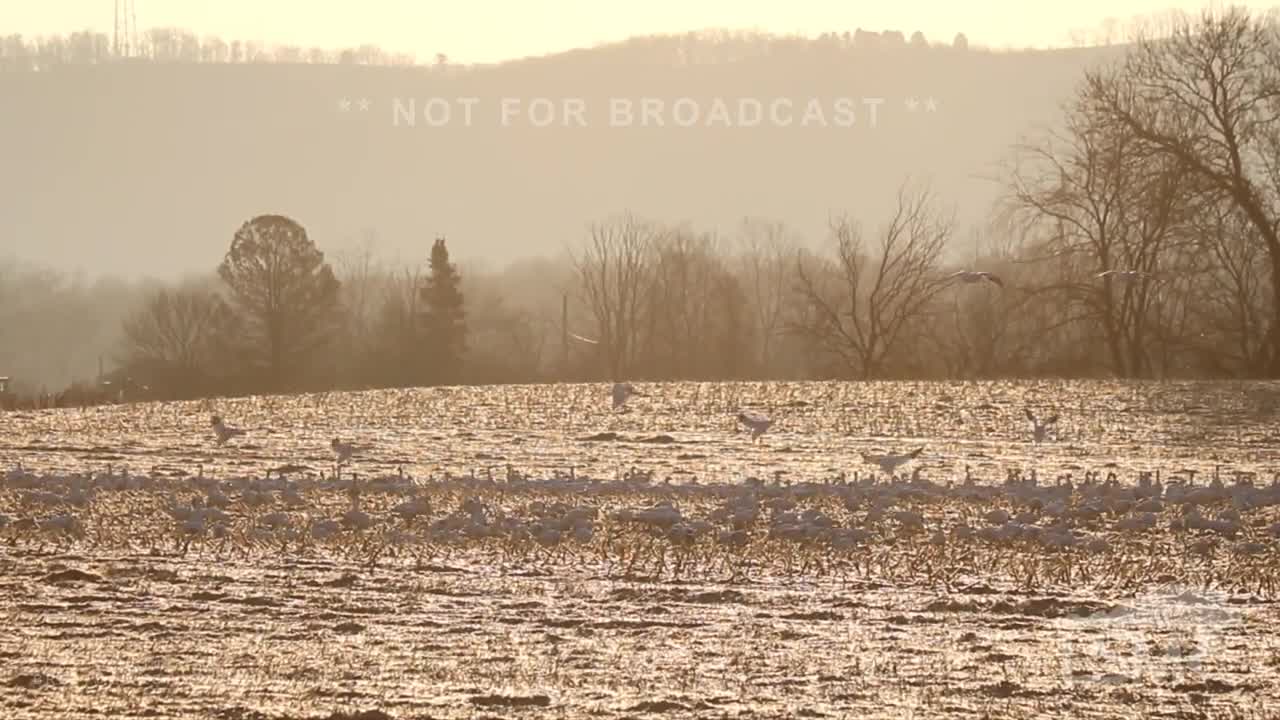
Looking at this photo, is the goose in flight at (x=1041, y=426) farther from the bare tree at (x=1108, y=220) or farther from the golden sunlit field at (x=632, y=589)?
the bare tree at (x=1108, y=220)

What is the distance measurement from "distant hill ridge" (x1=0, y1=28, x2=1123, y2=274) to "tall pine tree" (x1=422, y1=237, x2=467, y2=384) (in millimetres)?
55347

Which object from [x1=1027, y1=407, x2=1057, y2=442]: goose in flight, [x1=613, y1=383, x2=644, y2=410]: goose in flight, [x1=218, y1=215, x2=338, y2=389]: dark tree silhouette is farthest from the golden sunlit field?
[x1=218, y1=215, x2=338, y2=389]: dark tree silhouette

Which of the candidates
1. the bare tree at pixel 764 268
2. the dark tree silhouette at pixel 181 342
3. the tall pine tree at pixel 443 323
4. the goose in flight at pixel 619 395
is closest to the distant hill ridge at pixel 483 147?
the bare tree at pixel 764 268

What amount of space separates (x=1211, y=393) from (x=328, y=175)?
Result: 124m

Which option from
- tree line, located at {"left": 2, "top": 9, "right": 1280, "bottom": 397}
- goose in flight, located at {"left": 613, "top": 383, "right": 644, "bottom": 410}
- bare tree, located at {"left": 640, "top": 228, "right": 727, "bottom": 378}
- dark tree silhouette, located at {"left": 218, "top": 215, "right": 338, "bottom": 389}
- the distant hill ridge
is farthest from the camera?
the distant hill ridge

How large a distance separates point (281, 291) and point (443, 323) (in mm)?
8184

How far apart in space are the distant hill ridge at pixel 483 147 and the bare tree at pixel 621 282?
28865 millimetres

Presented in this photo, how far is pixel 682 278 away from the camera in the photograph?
314ft

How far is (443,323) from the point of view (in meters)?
75.9

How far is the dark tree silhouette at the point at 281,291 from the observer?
76.5 m

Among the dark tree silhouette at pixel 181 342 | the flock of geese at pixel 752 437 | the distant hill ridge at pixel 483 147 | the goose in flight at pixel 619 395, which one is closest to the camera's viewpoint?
the flock of geese at pixel 752 437

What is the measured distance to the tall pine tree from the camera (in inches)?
2950

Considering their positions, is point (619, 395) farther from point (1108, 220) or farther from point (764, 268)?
point (764, 268)

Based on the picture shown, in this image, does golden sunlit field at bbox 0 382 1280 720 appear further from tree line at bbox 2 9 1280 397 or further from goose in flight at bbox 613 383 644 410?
tree line at bbox 2 9 1280 397
